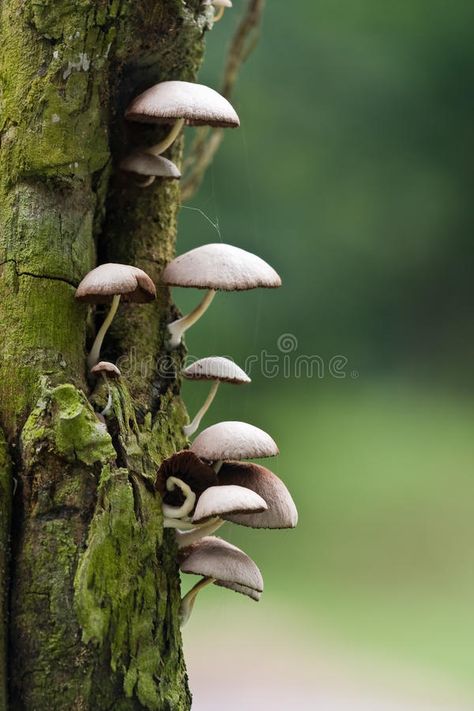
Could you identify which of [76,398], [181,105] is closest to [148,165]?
[181,105]

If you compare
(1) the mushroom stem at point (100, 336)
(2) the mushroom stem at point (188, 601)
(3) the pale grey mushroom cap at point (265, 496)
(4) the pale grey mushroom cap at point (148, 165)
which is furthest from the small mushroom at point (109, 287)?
(2) the mushroom stem at point (188, 601)

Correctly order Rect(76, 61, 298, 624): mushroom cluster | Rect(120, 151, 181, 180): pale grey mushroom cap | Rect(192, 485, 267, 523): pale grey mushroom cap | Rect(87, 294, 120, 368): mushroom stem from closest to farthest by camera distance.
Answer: Rect(192, 485, 267, 523): pale grey mushroom cap, Rect(76, 61, 298, 624): mushroom cluster, Rect(87, 294, 120, 368): mushroom stem, Rect(120, 151, 181, 180): pale grey mushroom cap

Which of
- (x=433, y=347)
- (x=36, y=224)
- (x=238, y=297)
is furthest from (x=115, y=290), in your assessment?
(x=433, y=347)

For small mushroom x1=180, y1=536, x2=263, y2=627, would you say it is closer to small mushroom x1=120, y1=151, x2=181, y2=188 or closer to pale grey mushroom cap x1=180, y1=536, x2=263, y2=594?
pale grey mushroom cap x1=180, y1=536, x2=263, y2=594

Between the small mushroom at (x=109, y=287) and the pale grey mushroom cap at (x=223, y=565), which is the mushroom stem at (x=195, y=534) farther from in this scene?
the small mushroom at (x=109, y=287)

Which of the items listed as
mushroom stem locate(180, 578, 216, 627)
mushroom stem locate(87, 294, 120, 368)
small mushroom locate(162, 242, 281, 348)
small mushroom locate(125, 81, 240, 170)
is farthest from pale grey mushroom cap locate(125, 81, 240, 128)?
mushroom stem locate(180, 578, 216, 627)

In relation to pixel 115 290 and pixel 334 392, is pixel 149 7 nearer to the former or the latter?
pixel 115 290
